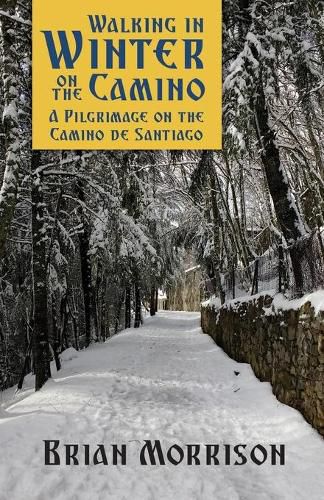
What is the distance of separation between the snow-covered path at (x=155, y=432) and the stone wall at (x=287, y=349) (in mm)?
226

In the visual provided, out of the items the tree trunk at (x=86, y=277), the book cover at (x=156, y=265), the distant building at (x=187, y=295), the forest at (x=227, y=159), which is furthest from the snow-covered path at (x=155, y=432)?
the distant building at (x=187, y=295)

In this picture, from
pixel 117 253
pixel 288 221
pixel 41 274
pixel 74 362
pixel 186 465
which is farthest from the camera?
pixel 74 362

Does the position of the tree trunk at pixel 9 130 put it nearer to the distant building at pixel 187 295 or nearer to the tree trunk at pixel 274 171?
the tree trunk at pixel 274 171

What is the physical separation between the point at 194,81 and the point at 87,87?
4.79 feet

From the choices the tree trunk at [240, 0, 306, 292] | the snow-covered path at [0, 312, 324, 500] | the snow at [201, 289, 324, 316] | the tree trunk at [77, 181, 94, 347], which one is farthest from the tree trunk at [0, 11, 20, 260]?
the tree trunk at [77, 181, 94, 347]

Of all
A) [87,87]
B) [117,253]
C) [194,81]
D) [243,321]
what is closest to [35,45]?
[87,87]

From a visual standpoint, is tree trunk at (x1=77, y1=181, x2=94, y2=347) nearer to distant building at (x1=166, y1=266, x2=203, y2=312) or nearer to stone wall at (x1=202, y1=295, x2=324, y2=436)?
stone wall at (x1=202, y1=295, x2=324, y2=436)

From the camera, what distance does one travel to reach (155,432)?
549 centimetres

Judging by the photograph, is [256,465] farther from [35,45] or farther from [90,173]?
[90,173]

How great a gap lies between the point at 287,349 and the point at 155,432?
2.38 m

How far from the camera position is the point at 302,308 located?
599 centimetres

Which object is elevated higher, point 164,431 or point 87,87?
point 87,87

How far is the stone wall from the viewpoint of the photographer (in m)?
5.27

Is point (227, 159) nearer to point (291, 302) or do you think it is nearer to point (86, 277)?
point (291, 302)
